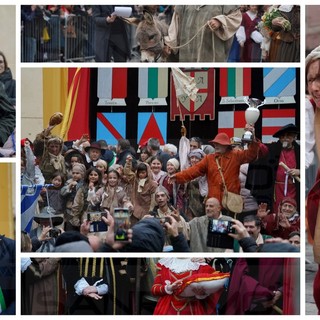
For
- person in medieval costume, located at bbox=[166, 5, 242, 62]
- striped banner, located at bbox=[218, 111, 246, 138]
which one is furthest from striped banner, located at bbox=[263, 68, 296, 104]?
person in medieval costume, located at bbox=[166, 5, 242, 62]

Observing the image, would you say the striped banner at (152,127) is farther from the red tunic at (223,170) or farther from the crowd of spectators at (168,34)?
the crowd of spectators at (168,34)

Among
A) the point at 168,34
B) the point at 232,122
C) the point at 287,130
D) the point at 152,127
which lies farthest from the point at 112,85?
the point at 287,130

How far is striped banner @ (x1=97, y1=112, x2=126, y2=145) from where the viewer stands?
775cm

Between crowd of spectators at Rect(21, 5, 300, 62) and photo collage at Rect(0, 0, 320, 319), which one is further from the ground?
crowd of spectators at Rect(21, 5, 300, 62)

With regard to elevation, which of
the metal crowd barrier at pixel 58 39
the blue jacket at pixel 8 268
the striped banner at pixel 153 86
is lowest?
the blue jacket at pixel 8 268

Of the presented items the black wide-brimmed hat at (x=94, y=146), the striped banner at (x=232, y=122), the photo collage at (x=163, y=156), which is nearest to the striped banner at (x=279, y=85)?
the photo collage at (x=163, y=156)

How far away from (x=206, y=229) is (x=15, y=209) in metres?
1.33

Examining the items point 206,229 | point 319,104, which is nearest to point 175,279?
point 206,229

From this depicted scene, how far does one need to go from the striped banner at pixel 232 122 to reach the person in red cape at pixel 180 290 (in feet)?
3.04

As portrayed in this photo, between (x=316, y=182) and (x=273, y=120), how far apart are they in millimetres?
518

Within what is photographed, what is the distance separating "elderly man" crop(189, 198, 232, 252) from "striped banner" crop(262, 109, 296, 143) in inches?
22.4

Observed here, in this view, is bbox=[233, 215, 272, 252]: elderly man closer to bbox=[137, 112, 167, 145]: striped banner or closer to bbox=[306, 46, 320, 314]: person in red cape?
bbox=[306, 46, 320, 314]: person in red cape

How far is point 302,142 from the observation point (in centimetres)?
772

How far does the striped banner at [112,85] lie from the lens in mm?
7746
